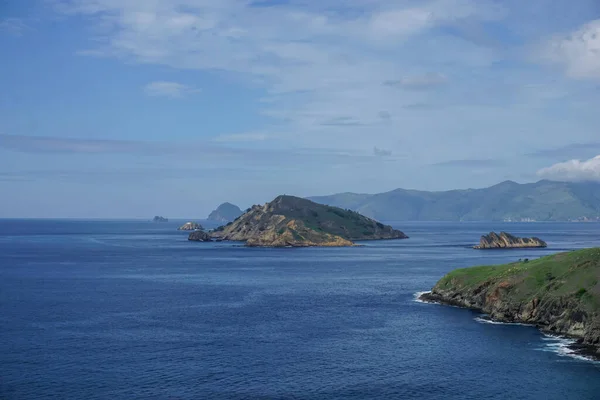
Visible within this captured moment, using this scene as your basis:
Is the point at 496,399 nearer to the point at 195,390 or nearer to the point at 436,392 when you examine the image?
the point at 436,392

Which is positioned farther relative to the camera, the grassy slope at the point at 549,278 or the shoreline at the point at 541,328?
the grassy slope at the point at 549,278

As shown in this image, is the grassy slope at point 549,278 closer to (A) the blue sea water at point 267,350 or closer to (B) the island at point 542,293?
(B) the island at point 542,293

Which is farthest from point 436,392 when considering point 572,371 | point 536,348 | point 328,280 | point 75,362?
point 328,280

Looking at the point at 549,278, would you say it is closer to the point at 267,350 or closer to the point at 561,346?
the point at 561,346

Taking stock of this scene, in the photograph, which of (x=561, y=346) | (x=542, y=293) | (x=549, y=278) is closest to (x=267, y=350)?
(x=561, y=346)

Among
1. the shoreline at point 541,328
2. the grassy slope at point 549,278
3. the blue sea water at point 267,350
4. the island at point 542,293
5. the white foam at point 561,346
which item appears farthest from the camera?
the grassy slope at point 549,278

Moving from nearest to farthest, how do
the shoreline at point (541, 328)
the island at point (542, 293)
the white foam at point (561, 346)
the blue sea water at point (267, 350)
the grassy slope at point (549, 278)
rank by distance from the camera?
the blue sea water at point (267, 350), the white foam at point (561, 346), the shoreline at point (541, 328), the island at point (542, 293), the grassy slope at point (549, 278)

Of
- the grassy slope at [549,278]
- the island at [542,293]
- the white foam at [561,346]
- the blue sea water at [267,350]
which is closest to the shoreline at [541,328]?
the white foam at [561,346]

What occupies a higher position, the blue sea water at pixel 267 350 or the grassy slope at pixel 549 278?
the grassy slope at pixel 549 278
